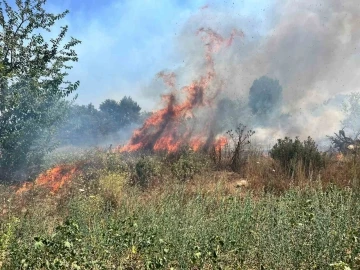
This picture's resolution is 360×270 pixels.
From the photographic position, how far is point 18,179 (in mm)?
10758

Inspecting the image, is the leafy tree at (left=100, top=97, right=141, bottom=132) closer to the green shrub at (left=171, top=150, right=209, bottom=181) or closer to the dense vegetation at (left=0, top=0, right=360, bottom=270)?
the dense vegetation at (left=0, top=0, right=360, bottom=270)

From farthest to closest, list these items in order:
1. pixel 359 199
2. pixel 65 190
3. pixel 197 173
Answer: pixel 197 173
pixel 65 190
pixel 359 199

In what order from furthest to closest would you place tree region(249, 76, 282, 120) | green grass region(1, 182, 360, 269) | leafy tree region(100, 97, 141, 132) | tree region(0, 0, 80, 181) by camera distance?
1. leafy tree region(100, 97, 141, 132)
2. tree region(249, 76, 282, 120)
3. tree region(0, 0, 80, 181)
4. green grass region(1, 182, 360, 269)

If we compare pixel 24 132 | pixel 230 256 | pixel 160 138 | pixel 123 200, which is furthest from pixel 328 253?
pixel 160 138

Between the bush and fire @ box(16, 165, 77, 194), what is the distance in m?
6.99

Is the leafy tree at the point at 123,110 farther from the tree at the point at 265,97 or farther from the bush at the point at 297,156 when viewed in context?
the bush at the point at 297,156

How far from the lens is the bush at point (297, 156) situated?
10117 mm

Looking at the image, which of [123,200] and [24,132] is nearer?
[123,200]

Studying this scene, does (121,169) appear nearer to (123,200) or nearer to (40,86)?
(40,86)

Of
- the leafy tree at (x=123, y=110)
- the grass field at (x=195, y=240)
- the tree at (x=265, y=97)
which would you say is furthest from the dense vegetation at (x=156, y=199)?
the leafy tree at (x=123, y=110)

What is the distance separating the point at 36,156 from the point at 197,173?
16.9 feet

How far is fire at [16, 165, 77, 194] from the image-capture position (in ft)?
33.8

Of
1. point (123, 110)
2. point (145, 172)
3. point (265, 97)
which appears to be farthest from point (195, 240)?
point (123, 110)

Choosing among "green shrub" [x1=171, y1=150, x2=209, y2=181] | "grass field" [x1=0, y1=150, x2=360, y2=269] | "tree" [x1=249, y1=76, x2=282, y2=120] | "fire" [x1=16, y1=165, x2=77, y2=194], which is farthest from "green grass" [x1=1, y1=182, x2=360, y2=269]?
"tree" [x1=249, y1=76, x2=282, y2=120]
